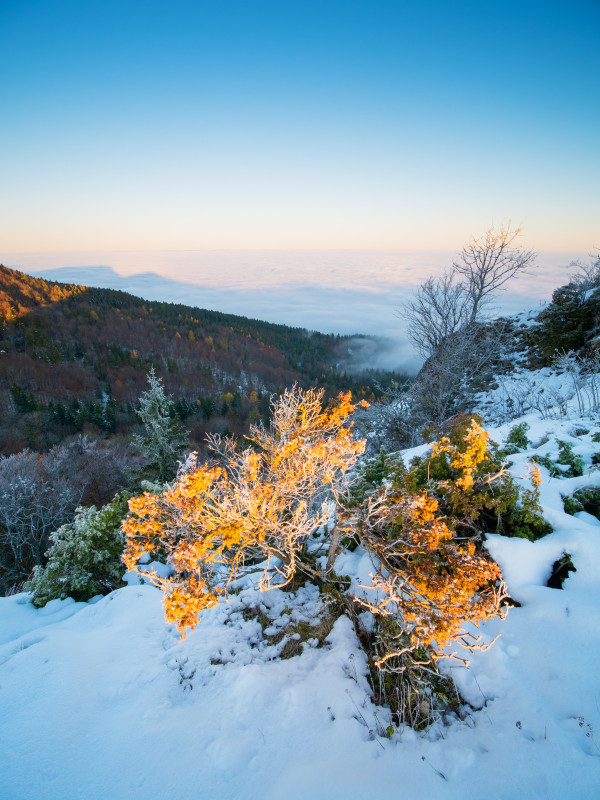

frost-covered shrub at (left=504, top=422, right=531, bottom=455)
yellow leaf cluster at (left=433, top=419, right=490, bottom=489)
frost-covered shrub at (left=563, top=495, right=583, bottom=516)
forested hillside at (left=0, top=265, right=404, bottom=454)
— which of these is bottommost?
forested hillside at (left=0, top=265, right=404, bottom=454)

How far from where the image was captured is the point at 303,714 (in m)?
4.14

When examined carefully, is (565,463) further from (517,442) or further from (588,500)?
(517,442)

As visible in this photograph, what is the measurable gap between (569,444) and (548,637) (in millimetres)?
4351

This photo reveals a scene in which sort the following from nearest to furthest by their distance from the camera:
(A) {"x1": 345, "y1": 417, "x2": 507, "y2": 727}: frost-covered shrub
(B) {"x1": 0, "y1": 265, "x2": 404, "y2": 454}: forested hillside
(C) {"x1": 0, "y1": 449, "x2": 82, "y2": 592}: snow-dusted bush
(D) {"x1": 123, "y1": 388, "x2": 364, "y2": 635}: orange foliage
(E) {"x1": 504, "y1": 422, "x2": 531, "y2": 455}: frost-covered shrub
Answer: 1. (A) {"x1": 345, "y1": 417, "x2": 507, "y2": 727}: frost-covered shrub
2. (D) {"x1": 123, "y1": 388, "x2": 364, "y2": 635}: orange foliage
3. (E) {"x1": 504, "y1": 422, "x2": 531, "y2": 455}: frost-covered shrub
4. (C) {"x1": 0, "y1": 449, "x2": 82, "y2": 592}: snow-dusted bush
5. (B) {"x1": 0, "y1": 265, "x2": 404, "y2": 454}: forested hillside

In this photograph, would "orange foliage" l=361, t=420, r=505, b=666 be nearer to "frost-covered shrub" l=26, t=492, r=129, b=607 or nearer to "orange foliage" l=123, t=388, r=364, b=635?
"orange foliage" l=123, t=388, r=364, b=635

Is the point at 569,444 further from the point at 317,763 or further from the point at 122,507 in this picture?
the point at 122,507

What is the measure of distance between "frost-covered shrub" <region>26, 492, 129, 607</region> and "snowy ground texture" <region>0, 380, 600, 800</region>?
331 cm

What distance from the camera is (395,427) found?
16.6 m

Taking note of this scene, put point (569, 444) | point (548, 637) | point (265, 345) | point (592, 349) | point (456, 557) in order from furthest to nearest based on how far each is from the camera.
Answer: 1. point (265, 345)
2. point (592, 349)
3. point (569, 444)
4. point (548, 637)
5. point (456, 557)

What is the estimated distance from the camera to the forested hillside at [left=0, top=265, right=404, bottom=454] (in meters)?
72.3

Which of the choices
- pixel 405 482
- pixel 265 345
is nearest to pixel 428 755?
pixel 405 482

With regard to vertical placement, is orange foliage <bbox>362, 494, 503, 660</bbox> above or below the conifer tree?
above

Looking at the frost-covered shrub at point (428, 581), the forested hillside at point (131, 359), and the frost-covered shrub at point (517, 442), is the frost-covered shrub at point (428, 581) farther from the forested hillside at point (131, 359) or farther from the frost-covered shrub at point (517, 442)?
the forested hillside at point (131, 359)

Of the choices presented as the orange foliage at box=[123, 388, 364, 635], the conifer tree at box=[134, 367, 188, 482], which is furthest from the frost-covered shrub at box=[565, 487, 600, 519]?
the conifer tree at box=[134, 367, 188, 482]
